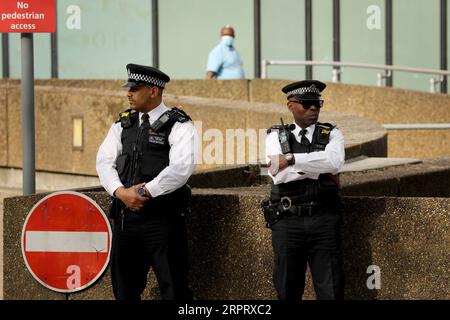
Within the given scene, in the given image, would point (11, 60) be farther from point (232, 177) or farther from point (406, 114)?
point (232, 177)

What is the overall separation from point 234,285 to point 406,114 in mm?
10898

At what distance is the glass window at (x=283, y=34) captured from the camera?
23547 mm

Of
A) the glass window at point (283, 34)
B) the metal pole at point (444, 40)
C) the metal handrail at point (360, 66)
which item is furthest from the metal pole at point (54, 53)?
the metal pole at point (444, 40)

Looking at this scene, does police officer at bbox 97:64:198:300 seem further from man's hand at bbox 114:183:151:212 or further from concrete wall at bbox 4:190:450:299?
concrete wall at bbox 4:190:450:299

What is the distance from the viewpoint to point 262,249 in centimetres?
834

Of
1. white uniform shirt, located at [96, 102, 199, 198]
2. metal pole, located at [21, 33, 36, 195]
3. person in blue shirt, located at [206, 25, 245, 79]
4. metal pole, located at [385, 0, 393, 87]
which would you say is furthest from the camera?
metal pole, located at [385, 0, 393, 87]

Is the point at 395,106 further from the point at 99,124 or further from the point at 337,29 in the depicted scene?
the point at 99,124

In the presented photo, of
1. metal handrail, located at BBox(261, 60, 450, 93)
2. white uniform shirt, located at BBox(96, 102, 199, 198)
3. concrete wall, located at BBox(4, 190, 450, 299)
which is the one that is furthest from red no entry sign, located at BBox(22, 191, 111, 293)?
metal handrail, located at BBox(261, 60, 450, 93)

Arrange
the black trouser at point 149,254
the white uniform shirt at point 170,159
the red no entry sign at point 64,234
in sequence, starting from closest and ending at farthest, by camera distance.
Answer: the white uniform shirt at point 170,159
the black trouser at point 149,254
the red no entry sign at point 64,234

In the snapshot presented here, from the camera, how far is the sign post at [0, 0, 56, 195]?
9312 mm

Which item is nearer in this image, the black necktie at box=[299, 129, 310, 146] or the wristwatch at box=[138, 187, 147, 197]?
the wristwatch at box=[138, 187, 147, 197]

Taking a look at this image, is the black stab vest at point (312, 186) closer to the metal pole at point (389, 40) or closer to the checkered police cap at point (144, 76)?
the checkered police cap at point (144, 76)

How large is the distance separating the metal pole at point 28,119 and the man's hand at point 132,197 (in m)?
1.57

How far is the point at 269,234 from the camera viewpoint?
8273 millimetres
